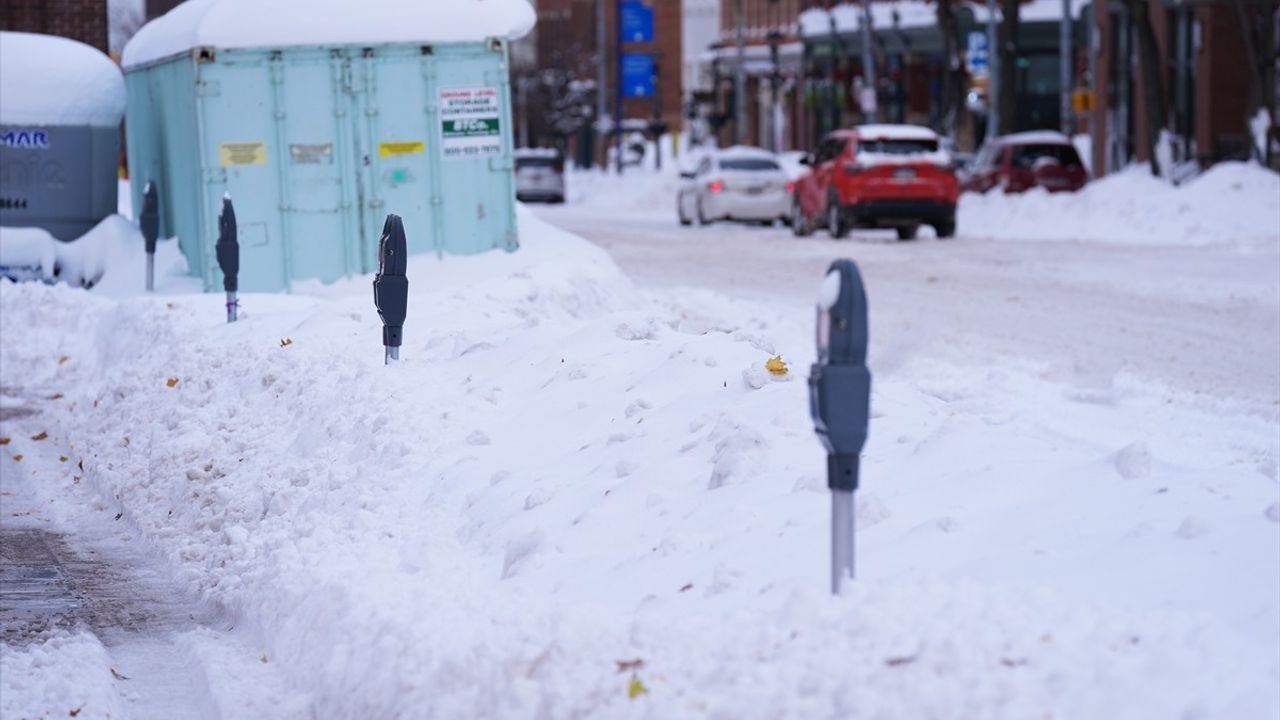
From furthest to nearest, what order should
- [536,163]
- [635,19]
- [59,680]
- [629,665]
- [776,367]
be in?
[635,19], [536,163], [776,367], [59,680], [629,665]

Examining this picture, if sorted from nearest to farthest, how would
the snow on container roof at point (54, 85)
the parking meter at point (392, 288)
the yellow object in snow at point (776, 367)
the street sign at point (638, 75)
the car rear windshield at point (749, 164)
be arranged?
the yellow object in snow at point (776, 367) < the parking meter at point (392, 288) < the snow on container roof at point (54, 85) < the car rear windshield at point (749, 164) < the street sign at point (638, 75)

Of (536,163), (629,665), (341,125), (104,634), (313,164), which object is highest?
(341,125)

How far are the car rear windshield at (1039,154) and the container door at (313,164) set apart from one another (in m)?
22.6

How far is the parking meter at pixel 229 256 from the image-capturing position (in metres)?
13.5

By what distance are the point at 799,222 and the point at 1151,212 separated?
5445 millimetres

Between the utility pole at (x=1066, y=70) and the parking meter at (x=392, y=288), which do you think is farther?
the utility pole at (x=1066, y=70)

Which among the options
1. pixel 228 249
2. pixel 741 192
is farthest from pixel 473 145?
pixel 741 192

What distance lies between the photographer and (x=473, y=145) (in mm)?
18375

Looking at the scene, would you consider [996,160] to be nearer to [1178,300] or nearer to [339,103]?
[1178,300]

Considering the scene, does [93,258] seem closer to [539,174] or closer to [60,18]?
[60,18]

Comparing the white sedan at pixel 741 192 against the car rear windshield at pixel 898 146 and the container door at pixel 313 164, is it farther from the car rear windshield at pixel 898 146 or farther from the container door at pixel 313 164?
the container door at pixel 313 164

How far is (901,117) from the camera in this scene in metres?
78.9

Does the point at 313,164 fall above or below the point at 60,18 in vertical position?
below

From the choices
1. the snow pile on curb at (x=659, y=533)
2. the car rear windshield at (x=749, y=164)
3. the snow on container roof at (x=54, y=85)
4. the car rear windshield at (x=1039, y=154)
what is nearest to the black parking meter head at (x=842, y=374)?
the snow pile on curb at (x=659, y=533)
